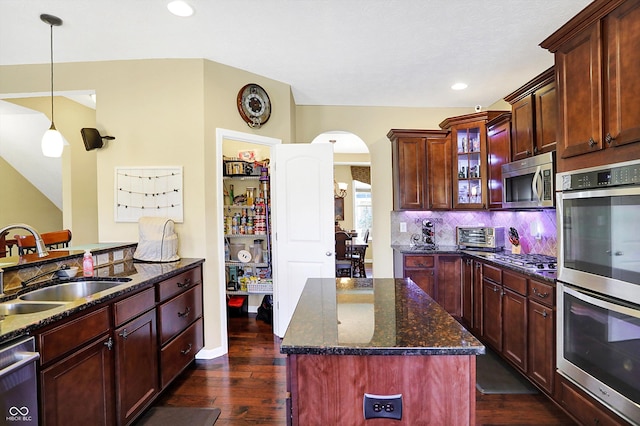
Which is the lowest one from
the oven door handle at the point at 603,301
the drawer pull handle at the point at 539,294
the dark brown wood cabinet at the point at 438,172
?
the drawer pull handle at the point at 539,294

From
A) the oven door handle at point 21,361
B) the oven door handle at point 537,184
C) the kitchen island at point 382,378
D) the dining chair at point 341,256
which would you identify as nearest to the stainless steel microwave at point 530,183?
the oven door handle at point 537,184

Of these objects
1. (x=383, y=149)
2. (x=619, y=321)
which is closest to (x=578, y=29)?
(x=619, y=321)

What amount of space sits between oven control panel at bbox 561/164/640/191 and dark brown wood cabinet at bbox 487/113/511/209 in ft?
4.37

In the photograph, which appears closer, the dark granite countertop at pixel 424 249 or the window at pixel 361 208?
the dark granite countertop at pixel 424 249

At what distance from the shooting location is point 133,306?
75.0 inches

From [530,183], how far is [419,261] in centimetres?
135

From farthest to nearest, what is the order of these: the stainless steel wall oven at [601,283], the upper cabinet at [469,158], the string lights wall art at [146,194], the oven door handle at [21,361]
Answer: the upper cabinet at [469,158] → the string lights wall art at [146,194] → the stainless steel wall oven at [601,283] → the oven door handle at [21,361]

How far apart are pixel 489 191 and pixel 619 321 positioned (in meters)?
2.13

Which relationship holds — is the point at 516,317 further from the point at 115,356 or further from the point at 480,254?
the point at 115,356

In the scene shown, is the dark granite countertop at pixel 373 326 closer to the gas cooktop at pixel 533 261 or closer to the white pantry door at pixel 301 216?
the gas cooktop at pixel 533 261

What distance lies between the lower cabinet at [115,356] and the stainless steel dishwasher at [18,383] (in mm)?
40

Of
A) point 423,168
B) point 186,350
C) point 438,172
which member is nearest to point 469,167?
point 438,172

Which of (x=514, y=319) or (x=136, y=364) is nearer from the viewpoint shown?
(x=136, y=364)

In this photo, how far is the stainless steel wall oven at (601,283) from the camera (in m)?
1.47
